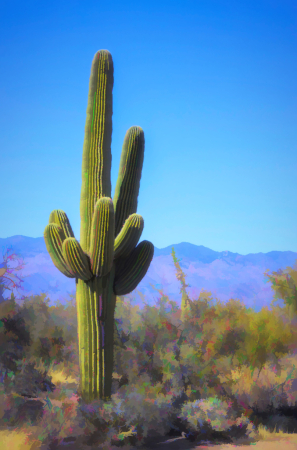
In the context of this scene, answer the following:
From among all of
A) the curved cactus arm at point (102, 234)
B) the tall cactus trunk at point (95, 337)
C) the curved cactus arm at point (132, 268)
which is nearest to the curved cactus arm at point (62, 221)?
the curved cactus arm at point (102, 234)

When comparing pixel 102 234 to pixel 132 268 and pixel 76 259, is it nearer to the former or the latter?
pixel 76 259

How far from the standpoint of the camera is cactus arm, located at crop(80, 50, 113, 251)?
6.93 meters

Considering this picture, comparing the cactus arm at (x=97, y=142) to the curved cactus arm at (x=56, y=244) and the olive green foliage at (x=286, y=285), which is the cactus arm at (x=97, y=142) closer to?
the curved cactus arm at (x=56, y=244)

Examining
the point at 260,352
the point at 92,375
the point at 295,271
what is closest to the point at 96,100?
the point at 92,375

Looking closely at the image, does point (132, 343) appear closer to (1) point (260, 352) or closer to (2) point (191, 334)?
(2) point (191, 334)

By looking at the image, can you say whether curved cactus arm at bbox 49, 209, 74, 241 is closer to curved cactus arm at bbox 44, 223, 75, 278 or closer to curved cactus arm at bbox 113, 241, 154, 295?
curved cactus arm at bbox 44, 223, 75, 278

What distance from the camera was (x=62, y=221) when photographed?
6.98 meters

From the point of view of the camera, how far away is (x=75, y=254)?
6152 millimetres

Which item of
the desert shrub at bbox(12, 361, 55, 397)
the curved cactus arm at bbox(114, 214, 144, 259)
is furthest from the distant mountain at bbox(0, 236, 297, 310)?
the curved cactus arm at bbox(114, 214, 144, 259)

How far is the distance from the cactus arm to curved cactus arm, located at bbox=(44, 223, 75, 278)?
456mm

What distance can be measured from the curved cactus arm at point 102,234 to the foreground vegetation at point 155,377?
2377 mm

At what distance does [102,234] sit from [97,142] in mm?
2015

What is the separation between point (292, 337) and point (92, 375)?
7180mm

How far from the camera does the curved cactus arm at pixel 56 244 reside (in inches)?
257
